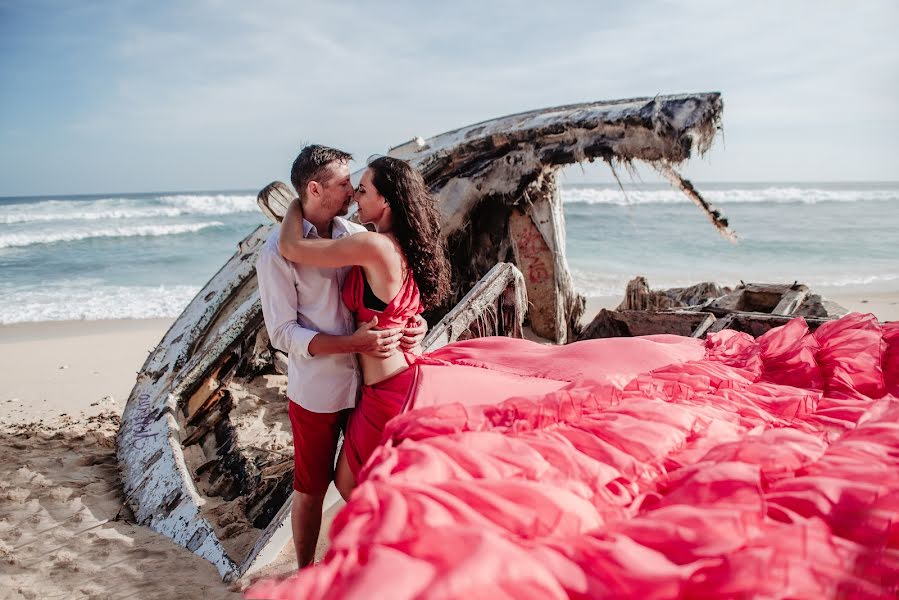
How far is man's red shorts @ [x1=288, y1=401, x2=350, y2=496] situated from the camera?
2.82 meters

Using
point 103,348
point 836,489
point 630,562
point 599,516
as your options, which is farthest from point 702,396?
point 103,348

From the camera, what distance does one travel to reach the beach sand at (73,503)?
11.1ft

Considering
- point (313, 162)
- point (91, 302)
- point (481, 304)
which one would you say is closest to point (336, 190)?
point (313, 162)

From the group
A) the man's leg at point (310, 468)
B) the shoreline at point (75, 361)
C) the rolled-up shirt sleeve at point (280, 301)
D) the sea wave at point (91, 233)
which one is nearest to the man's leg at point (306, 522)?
the man's leg at point (310, 468)

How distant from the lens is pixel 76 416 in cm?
622

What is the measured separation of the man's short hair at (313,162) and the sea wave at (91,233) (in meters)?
22.4

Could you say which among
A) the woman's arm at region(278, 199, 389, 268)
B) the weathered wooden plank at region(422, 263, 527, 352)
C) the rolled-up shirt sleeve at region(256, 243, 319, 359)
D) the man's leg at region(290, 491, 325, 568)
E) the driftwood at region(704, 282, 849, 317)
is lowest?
the man's leg at region(290, 491, 325, 568)

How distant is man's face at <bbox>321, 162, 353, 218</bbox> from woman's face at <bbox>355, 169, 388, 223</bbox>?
0.13 metres

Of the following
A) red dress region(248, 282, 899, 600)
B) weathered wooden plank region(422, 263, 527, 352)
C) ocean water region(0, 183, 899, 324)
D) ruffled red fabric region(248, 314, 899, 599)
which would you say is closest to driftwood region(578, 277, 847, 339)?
ocean water region(0, 183, 899, 324)

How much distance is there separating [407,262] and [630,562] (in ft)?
5.12

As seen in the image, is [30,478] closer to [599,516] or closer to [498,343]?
[498,343]

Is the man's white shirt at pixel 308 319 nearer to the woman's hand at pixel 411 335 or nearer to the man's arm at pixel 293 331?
the man's arm at pixel 293 331

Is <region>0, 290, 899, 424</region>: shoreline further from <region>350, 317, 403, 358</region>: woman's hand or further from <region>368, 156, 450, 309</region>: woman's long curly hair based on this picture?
<region>368, 156, 450, 309</region>: woman's long curly hair

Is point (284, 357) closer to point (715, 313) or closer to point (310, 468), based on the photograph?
point (310, 468)
